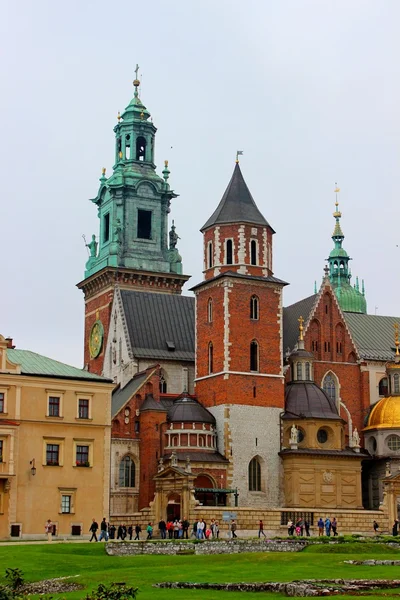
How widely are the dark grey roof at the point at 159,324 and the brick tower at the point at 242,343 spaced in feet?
21.7

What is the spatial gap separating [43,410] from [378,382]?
3278 cm

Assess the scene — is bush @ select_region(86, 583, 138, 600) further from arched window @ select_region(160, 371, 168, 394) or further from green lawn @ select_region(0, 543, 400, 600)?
arched window @ select_region(160, 371, 168, 394)

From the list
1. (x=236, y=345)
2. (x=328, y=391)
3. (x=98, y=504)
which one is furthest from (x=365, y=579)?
(x=328, y=391)

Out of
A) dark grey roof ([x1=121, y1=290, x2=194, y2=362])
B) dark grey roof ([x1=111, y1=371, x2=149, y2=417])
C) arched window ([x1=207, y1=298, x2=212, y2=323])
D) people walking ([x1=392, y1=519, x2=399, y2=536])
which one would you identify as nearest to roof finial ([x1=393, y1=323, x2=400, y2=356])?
dark grey roof ([x1=121, y1=290, x2=194, y2=362])

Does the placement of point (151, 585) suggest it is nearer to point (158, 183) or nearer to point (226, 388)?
point (226, 388)

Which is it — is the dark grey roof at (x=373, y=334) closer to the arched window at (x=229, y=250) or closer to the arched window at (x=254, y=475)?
the arched window at (x=229, y=250)

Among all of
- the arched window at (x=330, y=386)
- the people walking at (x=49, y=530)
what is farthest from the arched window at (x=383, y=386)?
the people walking at (x=49, y=530)

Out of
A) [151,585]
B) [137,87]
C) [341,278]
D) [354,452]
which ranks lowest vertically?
[151,585]

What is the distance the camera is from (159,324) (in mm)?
92000

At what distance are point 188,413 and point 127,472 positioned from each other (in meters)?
6.25

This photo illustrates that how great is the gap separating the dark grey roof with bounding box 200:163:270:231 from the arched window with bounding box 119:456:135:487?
60.4ft

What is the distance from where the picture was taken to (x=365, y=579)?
35906mm

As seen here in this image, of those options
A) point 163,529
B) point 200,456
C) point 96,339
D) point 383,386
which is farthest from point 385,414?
point 96,339

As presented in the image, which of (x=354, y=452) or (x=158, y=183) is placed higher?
(x=158, y=183)
